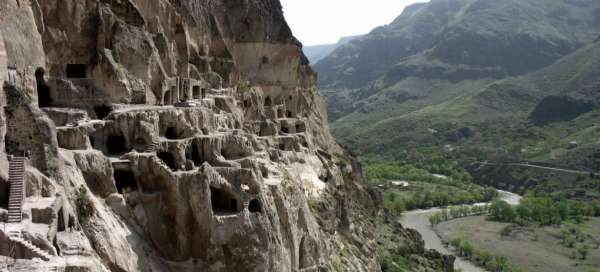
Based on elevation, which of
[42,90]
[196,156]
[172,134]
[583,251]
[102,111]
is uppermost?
[42,90]

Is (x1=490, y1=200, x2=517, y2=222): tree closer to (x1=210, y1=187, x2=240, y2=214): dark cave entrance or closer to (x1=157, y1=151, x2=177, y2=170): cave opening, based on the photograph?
(x1=210, y1=187, x2=240, y2=214): dark cave entrance

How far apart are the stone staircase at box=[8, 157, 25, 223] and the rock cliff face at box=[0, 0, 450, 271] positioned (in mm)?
305

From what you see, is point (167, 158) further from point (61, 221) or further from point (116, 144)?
point (61, 221)

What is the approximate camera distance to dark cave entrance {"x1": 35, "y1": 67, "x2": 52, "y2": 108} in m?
33.4

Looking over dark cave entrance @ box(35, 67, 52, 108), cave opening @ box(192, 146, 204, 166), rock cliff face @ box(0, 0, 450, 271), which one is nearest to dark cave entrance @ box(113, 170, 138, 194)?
rock cliff face @ box(0, 0, 450, 271)

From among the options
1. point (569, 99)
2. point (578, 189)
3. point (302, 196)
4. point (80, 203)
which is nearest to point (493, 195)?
point (578, 189)

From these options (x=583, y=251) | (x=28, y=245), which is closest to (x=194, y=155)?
(x=28, y=245)

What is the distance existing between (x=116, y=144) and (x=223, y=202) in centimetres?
683

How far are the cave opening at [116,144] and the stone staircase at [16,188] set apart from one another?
357 inches

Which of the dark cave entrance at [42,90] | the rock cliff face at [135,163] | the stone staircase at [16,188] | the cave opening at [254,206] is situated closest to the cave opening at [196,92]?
the rock cliff face at [135,163]

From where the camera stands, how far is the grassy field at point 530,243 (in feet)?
266

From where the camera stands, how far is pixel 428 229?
3971 inches

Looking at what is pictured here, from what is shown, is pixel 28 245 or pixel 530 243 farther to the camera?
pixel 530 243

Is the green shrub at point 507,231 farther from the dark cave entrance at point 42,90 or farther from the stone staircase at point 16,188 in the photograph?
the stone staircase at point 16,188
